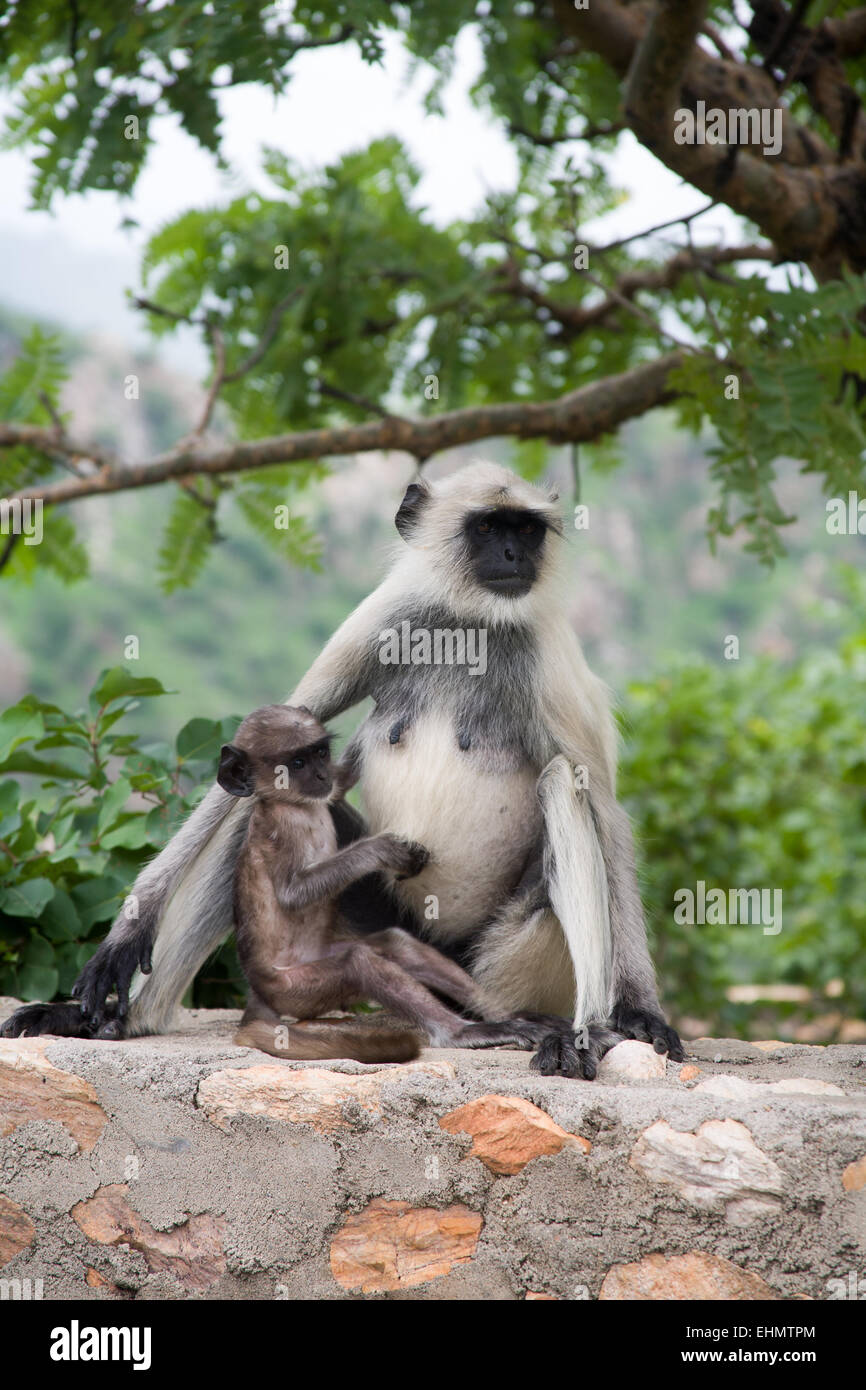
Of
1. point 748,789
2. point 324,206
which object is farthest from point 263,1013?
point 748,789

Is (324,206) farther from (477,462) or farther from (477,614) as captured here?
(477,614)

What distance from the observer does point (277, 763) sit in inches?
119

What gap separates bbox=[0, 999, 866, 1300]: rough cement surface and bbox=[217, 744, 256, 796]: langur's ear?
599mm

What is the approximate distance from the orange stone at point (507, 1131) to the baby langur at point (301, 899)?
1.53ft

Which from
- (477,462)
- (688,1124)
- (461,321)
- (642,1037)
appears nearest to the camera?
(688,1124)

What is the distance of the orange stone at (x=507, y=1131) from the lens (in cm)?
247

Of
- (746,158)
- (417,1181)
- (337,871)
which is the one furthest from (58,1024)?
(746,158)

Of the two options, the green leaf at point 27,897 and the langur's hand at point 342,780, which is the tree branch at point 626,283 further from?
the green leaf at point 27,897

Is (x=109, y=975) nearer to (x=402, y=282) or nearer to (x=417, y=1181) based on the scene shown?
(x=417, y=1181)

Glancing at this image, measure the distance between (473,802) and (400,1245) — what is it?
3.61ft

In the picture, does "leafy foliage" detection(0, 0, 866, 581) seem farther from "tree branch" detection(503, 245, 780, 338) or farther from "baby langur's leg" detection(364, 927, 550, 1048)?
"baby langur's leg" detection(364, 927, 550, 1048)

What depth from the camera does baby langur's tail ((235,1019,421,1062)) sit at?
2.78m

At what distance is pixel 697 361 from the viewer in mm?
3600

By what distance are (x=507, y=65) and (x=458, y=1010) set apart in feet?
8.82
